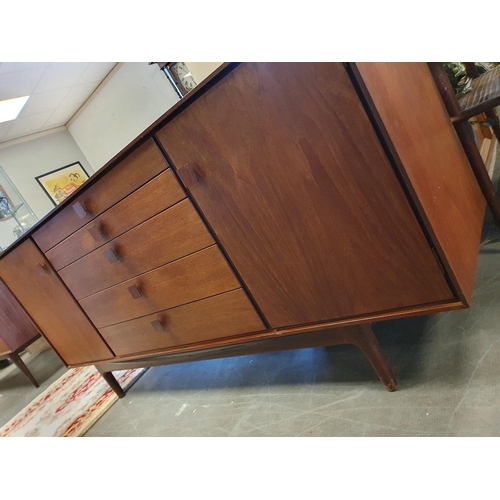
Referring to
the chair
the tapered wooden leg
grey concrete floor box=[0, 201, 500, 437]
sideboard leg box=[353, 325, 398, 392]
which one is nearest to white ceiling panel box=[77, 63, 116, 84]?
the tapered wooden leg

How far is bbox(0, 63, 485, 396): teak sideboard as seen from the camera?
2.18 ft

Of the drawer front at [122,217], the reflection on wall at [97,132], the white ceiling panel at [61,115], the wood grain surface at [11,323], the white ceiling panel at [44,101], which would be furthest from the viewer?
the white ceiling panel at [61,115]

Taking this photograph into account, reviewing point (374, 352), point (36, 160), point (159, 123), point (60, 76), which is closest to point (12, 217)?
point (36, 160)

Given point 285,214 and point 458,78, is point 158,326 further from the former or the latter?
point 458,78

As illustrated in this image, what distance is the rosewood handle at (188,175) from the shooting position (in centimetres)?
84

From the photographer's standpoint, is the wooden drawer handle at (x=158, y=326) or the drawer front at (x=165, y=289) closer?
the drawer front at (x=165, y=289)

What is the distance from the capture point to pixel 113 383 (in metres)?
1.65

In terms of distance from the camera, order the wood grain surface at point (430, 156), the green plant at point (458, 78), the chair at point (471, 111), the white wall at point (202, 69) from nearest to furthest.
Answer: the wood grain surface at point (430, 156)
the chair at point (471, 111)
the green plant at point (458, 78)
the white wall at point (202, 69)

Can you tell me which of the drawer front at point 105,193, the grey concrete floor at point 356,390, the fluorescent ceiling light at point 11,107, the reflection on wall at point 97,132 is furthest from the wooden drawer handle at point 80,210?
the fluorescent ceiling light at point 11,107

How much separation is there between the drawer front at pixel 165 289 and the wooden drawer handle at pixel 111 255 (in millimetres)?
90

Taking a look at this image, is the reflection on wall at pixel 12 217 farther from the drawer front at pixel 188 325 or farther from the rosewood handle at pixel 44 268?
the drawer front at pixel 188 325

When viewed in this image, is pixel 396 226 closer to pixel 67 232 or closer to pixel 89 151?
pixel 67 232

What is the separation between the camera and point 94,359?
153 cm
